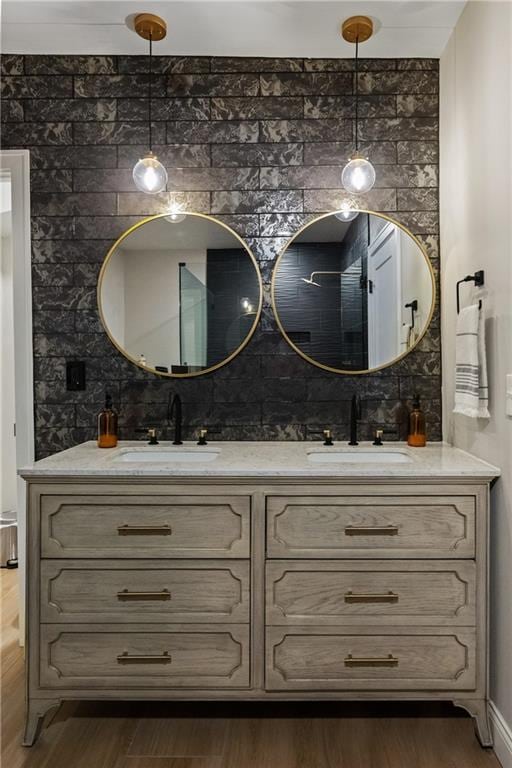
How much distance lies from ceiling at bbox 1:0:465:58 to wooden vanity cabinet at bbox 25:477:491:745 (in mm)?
1855

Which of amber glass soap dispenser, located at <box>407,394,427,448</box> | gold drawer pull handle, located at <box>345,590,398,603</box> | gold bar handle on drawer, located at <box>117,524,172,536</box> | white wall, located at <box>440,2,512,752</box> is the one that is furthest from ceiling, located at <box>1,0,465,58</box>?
gold drawer pull handle, located at <box>345,590,398,603</box>

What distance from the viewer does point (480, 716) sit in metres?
1.75

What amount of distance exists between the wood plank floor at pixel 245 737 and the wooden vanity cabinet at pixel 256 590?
0.12m

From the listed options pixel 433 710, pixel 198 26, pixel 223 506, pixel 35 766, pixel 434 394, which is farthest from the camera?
pixel 434 394

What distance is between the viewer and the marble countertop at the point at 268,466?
5.78 feet

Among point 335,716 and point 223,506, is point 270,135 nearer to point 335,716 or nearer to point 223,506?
point 223,506

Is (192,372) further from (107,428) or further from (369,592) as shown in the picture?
(369,592)

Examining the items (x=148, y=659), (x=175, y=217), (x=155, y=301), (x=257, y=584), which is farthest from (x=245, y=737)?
(x=175, y=217)

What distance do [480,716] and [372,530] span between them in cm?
72

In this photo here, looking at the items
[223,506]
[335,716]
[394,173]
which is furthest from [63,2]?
[335,716]

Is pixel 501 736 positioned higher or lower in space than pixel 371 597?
lower

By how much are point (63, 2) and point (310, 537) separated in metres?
2.27

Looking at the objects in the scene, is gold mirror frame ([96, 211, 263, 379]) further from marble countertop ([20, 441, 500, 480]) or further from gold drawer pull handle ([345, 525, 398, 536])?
gold drawer pull handle ([345, 525, 398, 536])

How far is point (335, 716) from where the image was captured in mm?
1898
